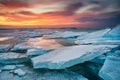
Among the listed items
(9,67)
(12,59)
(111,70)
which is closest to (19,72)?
(9,67)

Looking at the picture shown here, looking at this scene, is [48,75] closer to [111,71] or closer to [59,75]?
[59,75]

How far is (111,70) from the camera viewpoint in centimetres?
225

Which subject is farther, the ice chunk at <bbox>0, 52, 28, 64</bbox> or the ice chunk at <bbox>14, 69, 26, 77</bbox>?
the ice chunk at <bbox>0, 52, 28, 64</bbox>

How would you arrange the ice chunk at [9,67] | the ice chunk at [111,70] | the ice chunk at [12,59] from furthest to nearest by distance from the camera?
the ice chunk at [12,59]
the ice chunk at [9,67]
the ice chunk at [111,70]

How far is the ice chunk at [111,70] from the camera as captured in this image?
2.03 metres

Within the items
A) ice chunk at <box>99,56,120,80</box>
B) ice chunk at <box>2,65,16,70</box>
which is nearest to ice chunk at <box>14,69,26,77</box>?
ice chunk at <box>2,65,16,70</box>

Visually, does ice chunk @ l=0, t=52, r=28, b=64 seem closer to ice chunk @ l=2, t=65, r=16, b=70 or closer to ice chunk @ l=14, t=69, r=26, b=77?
ice chunk @ l=2, t=65, r=16, b=70

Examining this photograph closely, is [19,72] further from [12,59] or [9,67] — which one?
[12,59]

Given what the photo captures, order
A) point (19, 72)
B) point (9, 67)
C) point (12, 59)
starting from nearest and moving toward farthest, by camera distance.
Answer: point (19, 72)
point (9, 67)
point (12, 59)

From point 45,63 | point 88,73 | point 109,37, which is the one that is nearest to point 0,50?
point 45,63

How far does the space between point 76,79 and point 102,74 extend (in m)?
0.39

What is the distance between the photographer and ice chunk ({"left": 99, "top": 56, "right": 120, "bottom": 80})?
6.66ft

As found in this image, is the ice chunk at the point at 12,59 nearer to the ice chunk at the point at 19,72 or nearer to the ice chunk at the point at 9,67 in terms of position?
the ice chunk at the point at 9,67

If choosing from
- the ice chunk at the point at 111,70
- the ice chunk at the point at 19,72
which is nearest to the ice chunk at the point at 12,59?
the ice chunk at the point at 19,72
